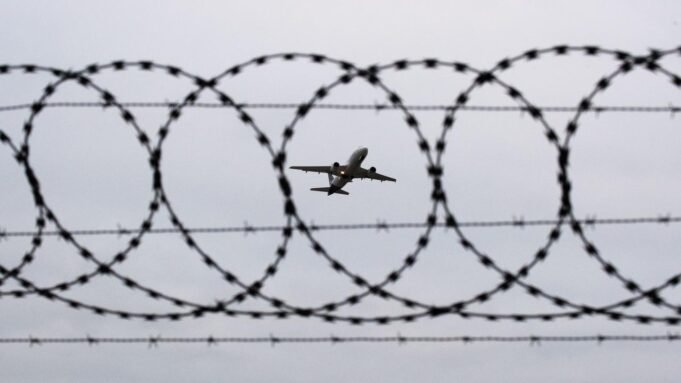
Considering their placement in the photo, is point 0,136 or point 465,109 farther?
point 0,136

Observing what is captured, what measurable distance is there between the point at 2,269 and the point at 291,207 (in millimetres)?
4663

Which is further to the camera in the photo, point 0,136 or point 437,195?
point 0,136

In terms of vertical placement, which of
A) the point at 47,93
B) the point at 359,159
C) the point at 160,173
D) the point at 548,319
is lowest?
the point at 548,319

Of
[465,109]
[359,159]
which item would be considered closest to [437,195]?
[465,109]

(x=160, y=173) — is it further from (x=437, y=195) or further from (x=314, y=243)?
(x=437, y=195)

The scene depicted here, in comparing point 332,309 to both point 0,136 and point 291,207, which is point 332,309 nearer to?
point 291,207

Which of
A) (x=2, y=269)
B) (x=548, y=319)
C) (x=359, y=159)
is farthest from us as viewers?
(x=359, y=159)

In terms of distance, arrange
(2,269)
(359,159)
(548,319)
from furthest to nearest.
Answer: (359,159)
(2,269)
(548,319)

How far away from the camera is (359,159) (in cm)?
8538

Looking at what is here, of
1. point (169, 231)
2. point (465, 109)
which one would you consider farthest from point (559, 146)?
point (169, 231)

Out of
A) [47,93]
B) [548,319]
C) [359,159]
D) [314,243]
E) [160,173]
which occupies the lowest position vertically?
[548,319]

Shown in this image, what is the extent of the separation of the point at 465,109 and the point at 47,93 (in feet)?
21.2

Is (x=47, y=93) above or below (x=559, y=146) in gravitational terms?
above

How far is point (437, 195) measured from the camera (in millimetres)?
19891
